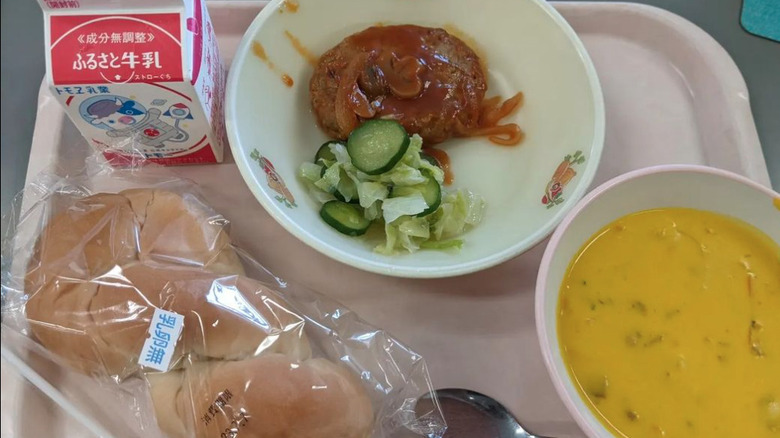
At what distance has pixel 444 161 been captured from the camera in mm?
1632

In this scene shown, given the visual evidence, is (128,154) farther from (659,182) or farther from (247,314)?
(659,182)

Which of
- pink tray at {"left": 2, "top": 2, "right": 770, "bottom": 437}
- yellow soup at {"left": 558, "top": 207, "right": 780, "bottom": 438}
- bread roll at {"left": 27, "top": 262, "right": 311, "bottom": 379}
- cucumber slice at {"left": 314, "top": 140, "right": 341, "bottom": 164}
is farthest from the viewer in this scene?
cucumber slice at {"left": 314, "top": 140, "right": 341, "bottom": 164}

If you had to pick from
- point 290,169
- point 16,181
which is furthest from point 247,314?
point 16,181

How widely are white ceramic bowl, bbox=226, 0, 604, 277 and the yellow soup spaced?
0.19 meters

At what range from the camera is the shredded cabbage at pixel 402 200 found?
1.42 m

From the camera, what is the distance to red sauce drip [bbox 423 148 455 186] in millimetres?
1618

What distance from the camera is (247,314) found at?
127cm

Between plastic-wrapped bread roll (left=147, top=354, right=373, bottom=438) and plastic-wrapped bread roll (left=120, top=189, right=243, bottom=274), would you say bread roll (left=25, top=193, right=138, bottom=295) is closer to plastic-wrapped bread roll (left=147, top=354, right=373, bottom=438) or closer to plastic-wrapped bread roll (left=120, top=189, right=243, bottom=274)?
plastic-wrapped bread roll (left=120, top=189, right=243, bottom=274)

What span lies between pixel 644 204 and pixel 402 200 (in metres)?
0.51

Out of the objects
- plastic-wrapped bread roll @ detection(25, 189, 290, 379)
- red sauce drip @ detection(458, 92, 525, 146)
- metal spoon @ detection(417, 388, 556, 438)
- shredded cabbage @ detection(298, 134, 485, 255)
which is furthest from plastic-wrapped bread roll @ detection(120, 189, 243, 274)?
red sauce drip @ detection(458, 92, 525, 146)

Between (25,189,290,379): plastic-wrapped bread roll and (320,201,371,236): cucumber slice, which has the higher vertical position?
(320,201,371,236): cucumber slice

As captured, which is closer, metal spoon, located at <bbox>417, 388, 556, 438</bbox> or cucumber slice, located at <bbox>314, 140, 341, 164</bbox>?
metal spoon, located at <bbox>417, 388, 556, 438</bbox>

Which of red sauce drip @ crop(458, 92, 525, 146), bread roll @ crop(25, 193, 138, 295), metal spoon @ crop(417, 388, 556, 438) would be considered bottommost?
metal spoon @ crop(417, 388, 556, 438)

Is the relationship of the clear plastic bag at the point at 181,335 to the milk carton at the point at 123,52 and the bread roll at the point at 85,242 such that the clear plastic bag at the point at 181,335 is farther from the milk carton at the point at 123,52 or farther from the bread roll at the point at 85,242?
the milk carton at the point at 123,52
